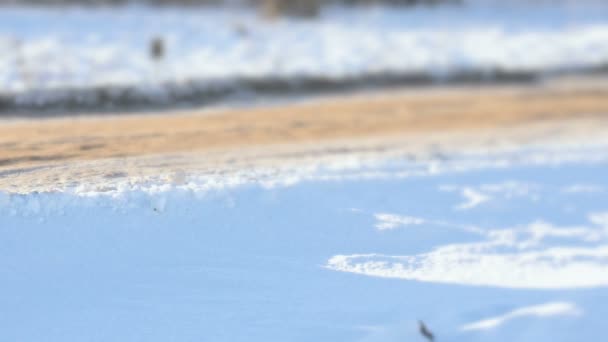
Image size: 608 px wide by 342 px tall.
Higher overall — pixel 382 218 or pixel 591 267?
pixel 382 218

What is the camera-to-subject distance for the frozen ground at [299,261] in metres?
5.58

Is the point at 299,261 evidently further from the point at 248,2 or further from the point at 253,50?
the point at 248,2

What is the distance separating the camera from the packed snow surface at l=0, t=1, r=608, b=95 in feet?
37.8

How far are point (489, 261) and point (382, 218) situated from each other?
1.08m

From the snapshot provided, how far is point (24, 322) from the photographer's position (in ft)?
17.4

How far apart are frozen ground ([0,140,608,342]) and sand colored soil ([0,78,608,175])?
1447mm

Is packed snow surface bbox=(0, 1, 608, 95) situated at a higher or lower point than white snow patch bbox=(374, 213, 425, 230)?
higher

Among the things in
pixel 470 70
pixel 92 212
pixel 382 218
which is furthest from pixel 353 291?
pixel 470 70

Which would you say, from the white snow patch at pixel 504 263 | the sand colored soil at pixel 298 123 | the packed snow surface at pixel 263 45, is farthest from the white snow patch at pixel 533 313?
the packed snow surface at pixel 263 45

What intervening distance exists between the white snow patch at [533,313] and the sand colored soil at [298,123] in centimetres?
398

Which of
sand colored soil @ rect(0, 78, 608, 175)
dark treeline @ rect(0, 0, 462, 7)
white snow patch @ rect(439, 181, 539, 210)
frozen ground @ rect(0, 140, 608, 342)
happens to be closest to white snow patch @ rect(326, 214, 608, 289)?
frozen ground @ rect(0, 140, 608, 342)

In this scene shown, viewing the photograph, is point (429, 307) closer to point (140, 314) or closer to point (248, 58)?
point (140, 314)

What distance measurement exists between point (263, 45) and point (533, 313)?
8794 mm

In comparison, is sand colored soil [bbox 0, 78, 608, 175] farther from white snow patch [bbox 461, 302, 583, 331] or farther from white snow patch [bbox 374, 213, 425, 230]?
white snow patch [bbox 461, 302, 583, 331]
